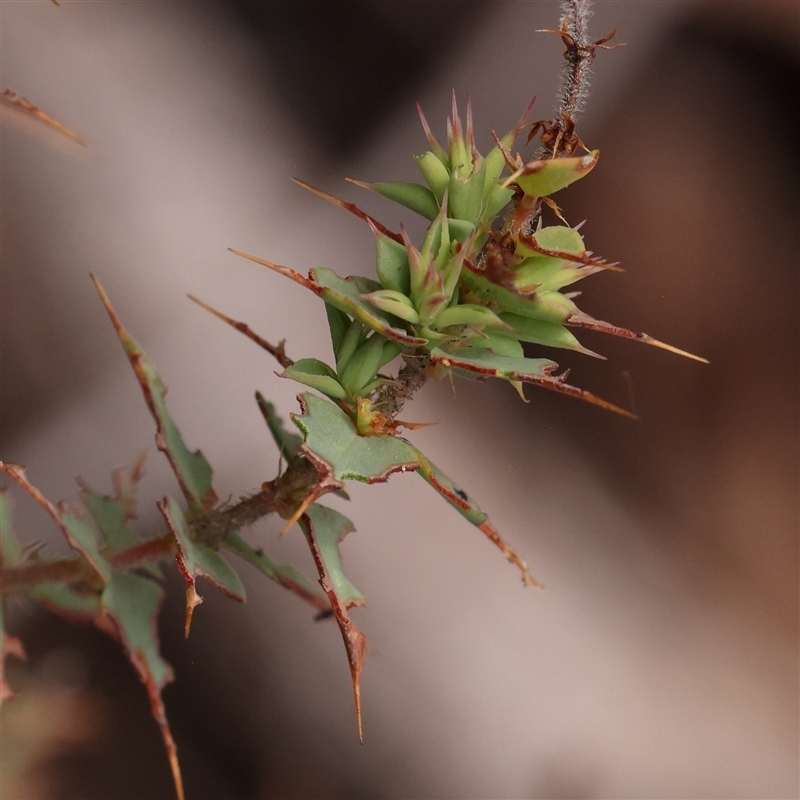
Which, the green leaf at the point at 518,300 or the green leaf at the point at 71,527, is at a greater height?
the green leaf at the point at 518,300

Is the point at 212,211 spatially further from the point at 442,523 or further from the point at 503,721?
the point at 503,721

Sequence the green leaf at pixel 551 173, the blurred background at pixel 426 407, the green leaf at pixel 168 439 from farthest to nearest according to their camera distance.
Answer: the blurred background at pixel 426 407, the green leaf at pixel 168 439, the green leaf at pixel 551 173

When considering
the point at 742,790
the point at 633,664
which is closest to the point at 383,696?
the point at 633,664

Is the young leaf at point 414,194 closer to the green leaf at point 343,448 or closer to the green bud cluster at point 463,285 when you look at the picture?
the green bud cluster at point 463,285

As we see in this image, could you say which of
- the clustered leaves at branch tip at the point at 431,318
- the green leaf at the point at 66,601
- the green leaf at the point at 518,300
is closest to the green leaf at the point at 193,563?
the clustered leaves at branch tip at the point at 431,318

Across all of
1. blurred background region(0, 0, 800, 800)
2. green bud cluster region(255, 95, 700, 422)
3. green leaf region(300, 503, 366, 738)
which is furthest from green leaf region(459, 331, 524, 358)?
blurred background region(0, 0, 800, 800)

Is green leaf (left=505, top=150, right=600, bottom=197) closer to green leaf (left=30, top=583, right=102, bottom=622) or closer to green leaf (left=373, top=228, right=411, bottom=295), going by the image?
green leaf (left=373, top=228, right=411, bottom=295)

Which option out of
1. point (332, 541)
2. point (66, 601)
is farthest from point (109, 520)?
point (332, 541)

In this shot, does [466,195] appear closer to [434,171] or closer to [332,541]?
[434,171]
